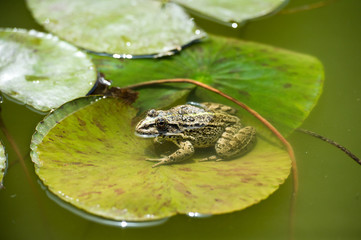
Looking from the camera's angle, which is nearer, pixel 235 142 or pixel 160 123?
pixel 235 142

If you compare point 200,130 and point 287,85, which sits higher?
point 287,85

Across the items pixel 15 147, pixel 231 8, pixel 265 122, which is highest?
pixel 231 8

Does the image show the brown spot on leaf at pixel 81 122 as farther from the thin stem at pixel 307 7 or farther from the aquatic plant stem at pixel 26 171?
the thin stem at pixel 307 7

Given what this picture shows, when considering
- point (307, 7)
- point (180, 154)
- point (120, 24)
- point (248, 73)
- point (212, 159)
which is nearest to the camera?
point (180, 154)

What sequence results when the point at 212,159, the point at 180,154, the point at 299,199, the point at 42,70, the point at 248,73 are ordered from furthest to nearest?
1. the point at 248,73
2. the point at 42,70
3. the point at 212,159
4. the point at 180,154
5. the point at 299,199

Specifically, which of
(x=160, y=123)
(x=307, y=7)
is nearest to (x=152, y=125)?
(x=160, y=123)

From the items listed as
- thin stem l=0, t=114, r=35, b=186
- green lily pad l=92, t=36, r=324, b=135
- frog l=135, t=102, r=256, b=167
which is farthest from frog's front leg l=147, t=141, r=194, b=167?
thin stem l=0, t=114, r=35, b=186

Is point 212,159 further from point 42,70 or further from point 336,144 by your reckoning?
point 42,70
